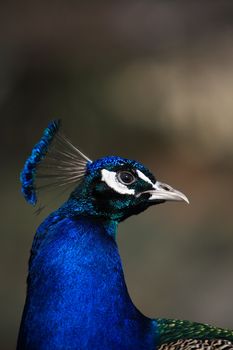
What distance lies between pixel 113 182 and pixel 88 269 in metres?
0.23

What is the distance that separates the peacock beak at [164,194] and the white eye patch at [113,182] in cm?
5

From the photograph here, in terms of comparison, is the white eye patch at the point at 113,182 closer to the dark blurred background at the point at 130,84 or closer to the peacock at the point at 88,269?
the peacock at the point at 88,269

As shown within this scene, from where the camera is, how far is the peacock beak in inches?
82.1

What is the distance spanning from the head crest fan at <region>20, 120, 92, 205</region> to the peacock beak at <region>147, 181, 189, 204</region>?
0.18 m

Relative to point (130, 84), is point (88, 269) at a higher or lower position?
lower

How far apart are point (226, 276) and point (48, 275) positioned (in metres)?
2.40

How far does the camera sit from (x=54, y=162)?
86.6 inches

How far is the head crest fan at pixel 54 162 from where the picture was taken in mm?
2127

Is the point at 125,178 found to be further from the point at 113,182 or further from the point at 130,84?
the point at 130,84

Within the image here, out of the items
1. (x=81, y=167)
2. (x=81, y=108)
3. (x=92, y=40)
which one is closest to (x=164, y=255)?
(x=81, y=108)

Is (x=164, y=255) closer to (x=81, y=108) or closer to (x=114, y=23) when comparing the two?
(x=81, y=108)

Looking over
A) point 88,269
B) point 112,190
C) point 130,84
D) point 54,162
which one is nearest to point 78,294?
point 88,269

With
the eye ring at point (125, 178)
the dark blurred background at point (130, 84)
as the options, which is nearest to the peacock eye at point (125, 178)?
the eye ring at point (125, 178)

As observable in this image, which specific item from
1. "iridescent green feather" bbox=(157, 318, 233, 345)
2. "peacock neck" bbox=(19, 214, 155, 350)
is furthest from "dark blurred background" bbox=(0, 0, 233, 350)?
"peacock neck" bbox=(19, 214, 155, 350)
